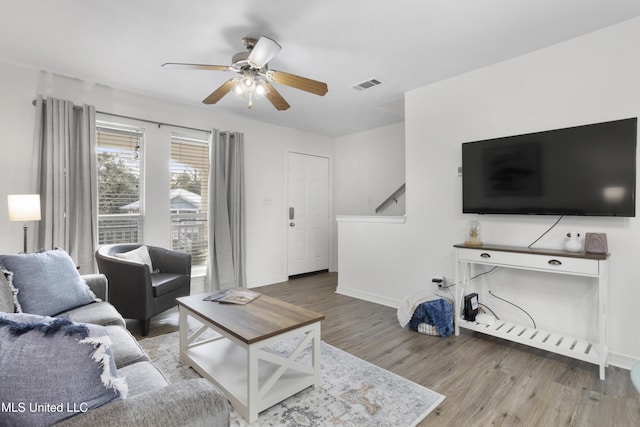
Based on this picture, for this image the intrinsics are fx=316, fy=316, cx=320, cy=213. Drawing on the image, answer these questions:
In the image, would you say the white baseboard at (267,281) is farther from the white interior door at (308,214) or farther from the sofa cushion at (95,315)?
the sofa cushion at (95,315)

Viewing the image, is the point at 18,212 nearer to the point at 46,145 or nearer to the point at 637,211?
the point at 46,145

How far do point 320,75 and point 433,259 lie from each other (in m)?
2.25

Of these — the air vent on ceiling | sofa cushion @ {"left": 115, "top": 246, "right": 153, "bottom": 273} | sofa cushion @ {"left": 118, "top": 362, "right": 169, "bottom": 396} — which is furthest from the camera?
the air vent on ceiling

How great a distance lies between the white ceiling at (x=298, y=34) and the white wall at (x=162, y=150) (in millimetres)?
182

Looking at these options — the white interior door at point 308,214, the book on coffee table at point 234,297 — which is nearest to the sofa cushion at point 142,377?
the book on coffee table at point 234,297

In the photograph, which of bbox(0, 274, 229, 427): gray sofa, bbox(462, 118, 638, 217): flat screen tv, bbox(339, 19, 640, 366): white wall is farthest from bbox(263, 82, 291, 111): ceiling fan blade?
bbox(0, 274, 229, 427): gray sofa

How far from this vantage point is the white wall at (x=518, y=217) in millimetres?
2318

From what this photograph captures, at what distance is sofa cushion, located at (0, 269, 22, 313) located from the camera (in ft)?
5.76

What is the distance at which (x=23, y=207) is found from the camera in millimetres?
2580

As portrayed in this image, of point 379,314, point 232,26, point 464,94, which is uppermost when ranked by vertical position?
point 232,26

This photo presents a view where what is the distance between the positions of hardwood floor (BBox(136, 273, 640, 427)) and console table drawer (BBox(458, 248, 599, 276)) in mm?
712

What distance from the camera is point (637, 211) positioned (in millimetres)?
2256

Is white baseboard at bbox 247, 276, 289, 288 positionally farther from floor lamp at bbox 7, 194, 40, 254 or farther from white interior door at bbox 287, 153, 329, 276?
floor lamp at bbox 7, 194, 40, 254

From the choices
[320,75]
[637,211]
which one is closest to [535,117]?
[637,211]
